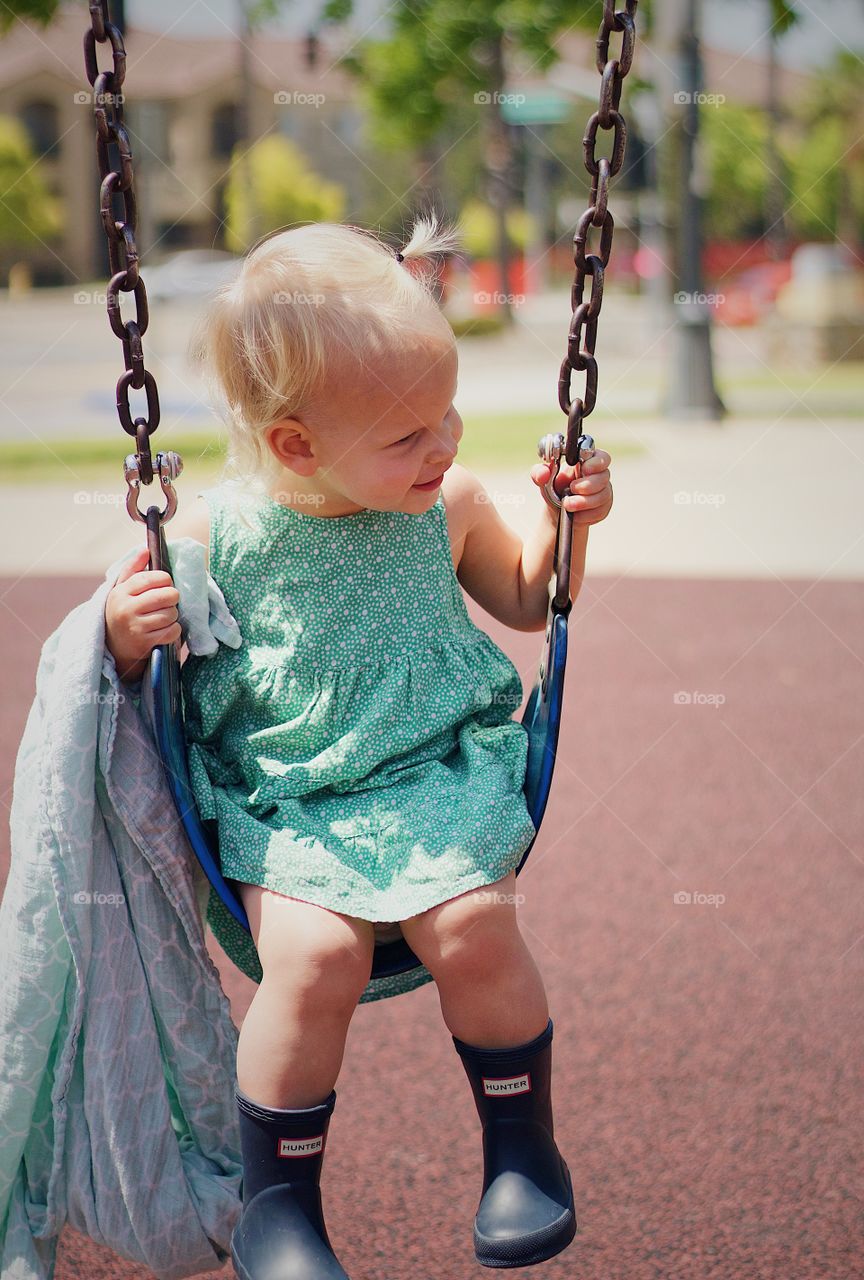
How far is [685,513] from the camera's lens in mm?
8289

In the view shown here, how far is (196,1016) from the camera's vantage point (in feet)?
6.39

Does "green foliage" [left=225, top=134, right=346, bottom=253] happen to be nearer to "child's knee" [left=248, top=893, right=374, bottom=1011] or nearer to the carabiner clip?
the carabiner clip

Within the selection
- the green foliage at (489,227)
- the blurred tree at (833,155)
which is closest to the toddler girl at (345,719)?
the green foliage at (489,227)

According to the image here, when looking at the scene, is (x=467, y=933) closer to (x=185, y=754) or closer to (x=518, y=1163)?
(x=518, y=1163)

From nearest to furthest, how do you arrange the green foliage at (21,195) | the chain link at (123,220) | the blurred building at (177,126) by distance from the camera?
the chain link at (123,220) → the green foliage at (21,195) → the blurred building at (177,126)

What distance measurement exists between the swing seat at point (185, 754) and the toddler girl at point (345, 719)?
3 cm

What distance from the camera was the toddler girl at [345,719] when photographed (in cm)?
177

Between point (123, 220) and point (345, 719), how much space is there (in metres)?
0.72

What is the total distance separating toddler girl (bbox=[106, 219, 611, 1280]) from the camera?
1.77m

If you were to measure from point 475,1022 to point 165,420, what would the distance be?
10.4 m

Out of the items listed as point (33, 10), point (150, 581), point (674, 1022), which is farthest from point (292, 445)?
point (33, 10)

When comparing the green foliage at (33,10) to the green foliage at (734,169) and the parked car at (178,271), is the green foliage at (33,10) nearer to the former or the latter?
the parked car at (178,271)

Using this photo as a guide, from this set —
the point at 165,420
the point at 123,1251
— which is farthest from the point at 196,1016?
the point at 165,420

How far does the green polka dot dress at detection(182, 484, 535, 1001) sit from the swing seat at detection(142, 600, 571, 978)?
29 millimetres
